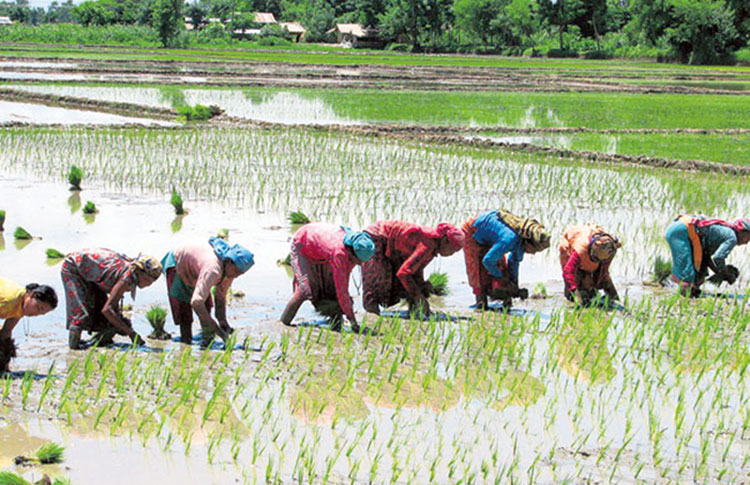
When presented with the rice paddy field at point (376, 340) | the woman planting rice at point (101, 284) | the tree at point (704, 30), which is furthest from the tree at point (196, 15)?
the woman planting rice at point (101, 284)

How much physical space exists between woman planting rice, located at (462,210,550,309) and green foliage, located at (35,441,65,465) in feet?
11.9

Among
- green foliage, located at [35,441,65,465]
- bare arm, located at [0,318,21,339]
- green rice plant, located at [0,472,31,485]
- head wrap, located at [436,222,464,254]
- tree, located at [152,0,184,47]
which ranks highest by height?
tree, located at [152,0,184,47]

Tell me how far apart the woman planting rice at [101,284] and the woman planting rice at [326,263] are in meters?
1.05

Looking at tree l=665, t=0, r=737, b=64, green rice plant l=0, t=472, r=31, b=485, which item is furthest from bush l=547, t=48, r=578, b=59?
green rice plant l=0, t=472, r=31, b=485

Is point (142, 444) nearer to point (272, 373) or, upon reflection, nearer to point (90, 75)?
point (272, 373)

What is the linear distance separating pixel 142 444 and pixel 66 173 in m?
8.77

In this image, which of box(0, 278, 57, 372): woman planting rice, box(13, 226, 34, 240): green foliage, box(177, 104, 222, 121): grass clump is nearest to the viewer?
box(0, 278, 57, 372): woman planting rice

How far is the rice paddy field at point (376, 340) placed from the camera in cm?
417

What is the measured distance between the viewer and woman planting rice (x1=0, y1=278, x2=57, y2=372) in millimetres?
4824

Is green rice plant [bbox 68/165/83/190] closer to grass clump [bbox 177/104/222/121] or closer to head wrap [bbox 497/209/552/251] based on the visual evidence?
head wrap [bbox 497/209/552/251]

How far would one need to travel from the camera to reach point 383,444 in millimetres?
4289

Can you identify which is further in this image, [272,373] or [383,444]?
[272,373]

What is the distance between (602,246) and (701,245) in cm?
110

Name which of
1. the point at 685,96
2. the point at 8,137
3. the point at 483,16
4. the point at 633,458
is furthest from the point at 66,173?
the point at 483,16
